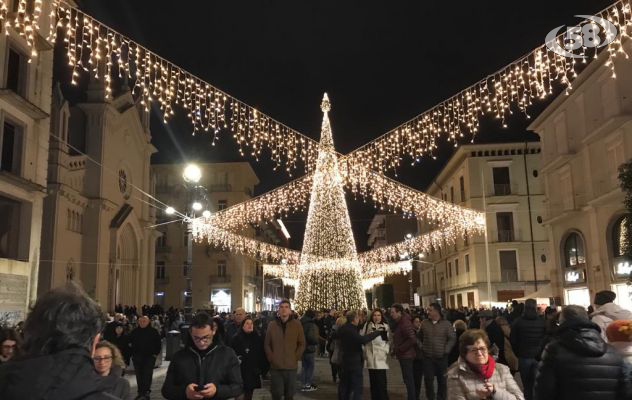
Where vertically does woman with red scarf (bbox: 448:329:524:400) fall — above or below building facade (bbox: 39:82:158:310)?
below

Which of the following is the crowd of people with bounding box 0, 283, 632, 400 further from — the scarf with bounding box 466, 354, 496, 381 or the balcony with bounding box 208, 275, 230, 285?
the balcony with bounding box 208, 275, 230, 285

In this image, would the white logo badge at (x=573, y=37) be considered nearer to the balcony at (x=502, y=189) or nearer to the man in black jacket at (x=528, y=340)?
the man in black jacket at (x=528, y=340)

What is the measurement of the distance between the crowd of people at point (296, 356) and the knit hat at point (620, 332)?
0.01m

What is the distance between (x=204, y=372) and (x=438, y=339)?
6.09 meters

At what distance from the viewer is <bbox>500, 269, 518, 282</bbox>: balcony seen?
43.5 meters

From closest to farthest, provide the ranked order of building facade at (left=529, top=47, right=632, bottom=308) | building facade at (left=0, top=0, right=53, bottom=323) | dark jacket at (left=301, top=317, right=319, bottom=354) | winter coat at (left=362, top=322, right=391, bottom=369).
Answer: winter coat at (left=362, top=322, right=391, bottom=369) < dark jacket at (left=301, top=317, right=319, bottom=354) < building facade at (left=0, top=0, right=53, bottom=323) < building facade at (left=529, top=47, right=632, bottom=308)

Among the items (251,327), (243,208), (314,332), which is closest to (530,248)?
(243,208)

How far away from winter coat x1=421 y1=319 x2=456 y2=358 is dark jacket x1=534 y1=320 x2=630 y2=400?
19.4ft

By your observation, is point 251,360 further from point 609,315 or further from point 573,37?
point 573,37

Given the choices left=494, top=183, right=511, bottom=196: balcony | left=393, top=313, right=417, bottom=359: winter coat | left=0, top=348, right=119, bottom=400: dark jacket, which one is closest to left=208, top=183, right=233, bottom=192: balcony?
left=494, top=183, right=511, bottom=196: balcony

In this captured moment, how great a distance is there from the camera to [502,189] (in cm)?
4488

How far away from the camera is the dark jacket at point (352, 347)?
32.4ft

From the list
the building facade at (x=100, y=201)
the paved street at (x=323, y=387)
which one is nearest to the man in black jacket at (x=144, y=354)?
the paved street at (x=323, y=387)

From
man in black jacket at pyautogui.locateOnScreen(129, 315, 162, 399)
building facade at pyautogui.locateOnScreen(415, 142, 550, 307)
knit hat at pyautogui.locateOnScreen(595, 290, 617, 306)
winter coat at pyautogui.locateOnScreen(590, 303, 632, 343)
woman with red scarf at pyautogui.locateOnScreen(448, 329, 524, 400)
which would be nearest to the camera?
woman with red scarf at pyautogui.locateOnScreen(448, 329, 524, 400)
